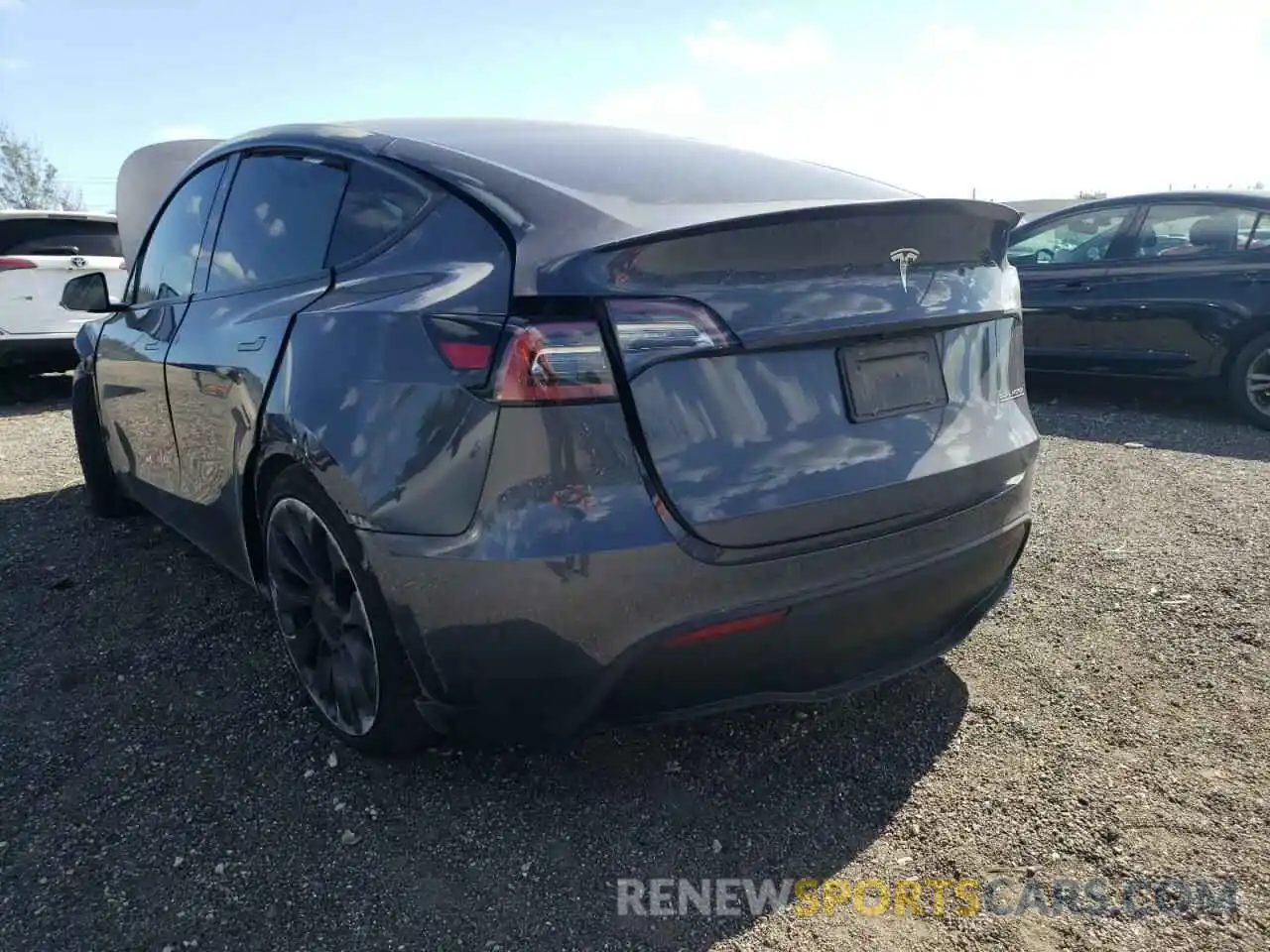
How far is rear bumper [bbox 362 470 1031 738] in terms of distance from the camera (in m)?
1.93

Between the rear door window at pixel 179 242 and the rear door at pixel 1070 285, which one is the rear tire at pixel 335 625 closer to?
the rear door window at pixel 179 242

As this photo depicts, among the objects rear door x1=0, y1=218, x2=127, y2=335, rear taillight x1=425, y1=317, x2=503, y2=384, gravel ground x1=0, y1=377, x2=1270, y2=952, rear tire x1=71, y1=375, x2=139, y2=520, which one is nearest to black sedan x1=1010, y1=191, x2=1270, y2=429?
gravel ground x1=0, y1=377, x2=1270, y2=952

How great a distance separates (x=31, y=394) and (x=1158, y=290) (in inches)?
384

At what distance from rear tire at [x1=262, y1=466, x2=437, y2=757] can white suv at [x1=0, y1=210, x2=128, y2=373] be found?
6.29m

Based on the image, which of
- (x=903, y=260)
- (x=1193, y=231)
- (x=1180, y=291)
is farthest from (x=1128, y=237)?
(x=903, y=260)

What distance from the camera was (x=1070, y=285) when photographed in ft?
23.5

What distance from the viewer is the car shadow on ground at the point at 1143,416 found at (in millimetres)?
5922

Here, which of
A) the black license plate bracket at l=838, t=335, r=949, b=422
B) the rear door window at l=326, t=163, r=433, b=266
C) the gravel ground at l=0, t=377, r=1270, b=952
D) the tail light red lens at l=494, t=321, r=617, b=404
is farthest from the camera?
the rear door window at l=326, t=163, r=433, b=266

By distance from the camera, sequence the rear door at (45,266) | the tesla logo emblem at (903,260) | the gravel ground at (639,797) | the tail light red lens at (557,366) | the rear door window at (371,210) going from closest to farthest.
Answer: the tail light red lens at (557,366) → the gravel ground at (639,797) → the tesla logo emblem at (903,260) → the rear door window at (371,210) → the rear door at (45,266)

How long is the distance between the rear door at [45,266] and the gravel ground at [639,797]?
18.0ft

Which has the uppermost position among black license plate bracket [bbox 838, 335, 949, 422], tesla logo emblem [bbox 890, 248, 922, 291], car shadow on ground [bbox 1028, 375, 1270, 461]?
tesla logo emblem [bbox 890, 248, 922, 291]

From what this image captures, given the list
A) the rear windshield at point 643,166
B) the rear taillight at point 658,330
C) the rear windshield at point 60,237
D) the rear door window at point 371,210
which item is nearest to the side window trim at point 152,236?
the rear windshield at point 643,166

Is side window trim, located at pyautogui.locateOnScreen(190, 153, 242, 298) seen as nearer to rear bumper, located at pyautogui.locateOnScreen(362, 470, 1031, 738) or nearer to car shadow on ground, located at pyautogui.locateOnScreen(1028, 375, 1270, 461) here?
rear bumper, located at pyautogui.locateOnScreen(362, 470, 1031, 738)

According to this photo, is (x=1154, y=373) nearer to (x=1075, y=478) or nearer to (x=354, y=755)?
(x=1075, y=478)
